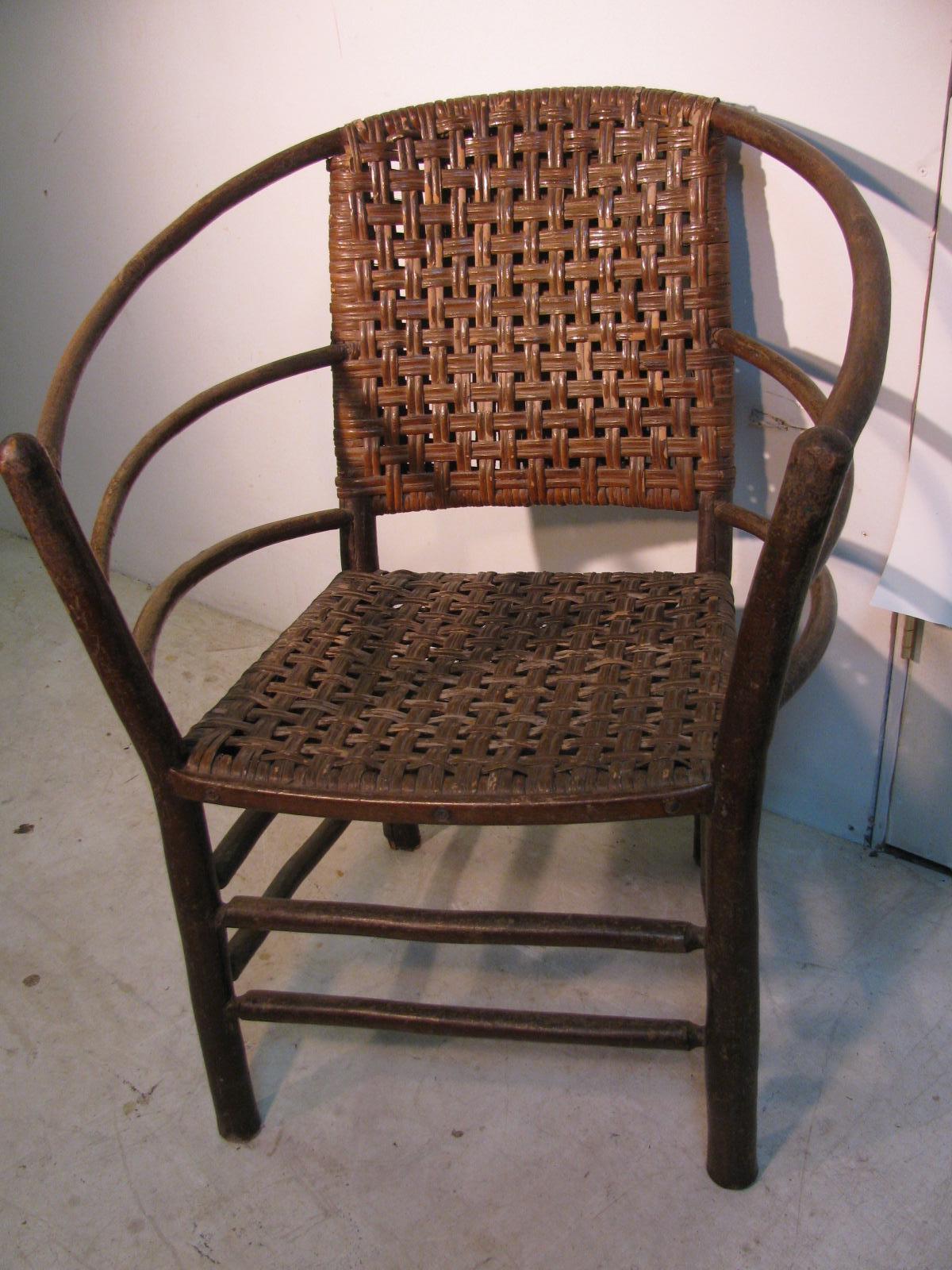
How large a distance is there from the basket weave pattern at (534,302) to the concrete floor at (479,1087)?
1.62 ft

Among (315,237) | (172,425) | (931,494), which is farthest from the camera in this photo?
(315,237)

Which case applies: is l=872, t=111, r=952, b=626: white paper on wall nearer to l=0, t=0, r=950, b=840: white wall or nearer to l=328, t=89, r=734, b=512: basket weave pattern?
l=0, t=0, r=950, b=840: white wall

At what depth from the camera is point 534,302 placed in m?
1.11

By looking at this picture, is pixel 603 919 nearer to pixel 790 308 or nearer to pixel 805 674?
pixel 805 674

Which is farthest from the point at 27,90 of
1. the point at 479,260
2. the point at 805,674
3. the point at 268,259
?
the point at 805,674

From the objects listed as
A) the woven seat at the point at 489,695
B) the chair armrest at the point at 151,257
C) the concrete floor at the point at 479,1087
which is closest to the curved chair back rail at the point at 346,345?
the chair armrest at the point at 151,257

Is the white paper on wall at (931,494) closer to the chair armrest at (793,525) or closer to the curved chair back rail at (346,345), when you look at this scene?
the curved chair back rail at (346,345)

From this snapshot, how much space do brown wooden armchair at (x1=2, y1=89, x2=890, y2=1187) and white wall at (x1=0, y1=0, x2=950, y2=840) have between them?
0.46ft

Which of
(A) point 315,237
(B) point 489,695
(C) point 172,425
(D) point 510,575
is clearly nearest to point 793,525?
(B) point 489,695

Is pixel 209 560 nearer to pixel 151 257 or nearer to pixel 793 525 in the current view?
pixel 151 257

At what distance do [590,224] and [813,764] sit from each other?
2.25 feet

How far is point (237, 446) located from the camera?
185cm

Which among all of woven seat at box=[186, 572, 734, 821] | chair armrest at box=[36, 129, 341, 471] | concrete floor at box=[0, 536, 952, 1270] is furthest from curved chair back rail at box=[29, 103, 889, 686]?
concrete floor at box=[0, 536, 952, 1270]

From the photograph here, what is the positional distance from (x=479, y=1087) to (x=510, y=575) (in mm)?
503
